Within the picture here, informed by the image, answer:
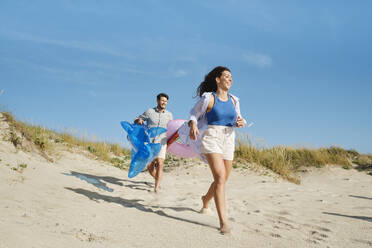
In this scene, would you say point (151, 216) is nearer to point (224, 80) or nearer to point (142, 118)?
point (224, 80)

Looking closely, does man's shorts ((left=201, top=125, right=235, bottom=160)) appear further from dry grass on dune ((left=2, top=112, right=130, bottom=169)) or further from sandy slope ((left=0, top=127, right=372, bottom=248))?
dry grass on dune ((left=2, top=112, right=130, bottom=169))

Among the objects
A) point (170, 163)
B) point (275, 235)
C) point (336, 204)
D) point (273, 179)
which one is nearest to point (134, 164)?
point (275, 235)

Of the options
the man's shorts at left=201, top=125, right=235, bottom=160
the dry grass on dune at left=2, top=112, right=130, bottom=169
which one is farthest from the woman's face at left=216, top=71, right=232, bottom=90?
the dry grass on dune at left=2, top=112, right=130, bottom=169

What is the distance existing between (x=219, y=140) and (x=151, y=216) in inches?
64.0

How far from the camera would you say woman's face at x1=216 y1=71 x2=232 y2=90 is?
14.9 feet

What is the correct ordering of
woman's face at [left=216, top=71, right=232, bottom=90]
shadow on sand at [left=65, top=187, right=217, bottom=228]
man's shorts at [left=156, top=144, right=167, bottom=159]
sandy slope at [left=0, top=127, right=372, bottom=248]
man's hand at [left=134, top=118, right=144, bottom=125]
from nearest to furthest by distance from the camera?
sandy slope at [left=0, top=127, right=372, bottom=248], woman's face at [left=216, top=71, right=232, bottom=90], shadow on sand at [left=65, top=187, right=217, bottom=228], man's shorts at [left=156, top=144, right=167, bottom=159], man's hand at [left=134, top=118, right=144, bottom=125]

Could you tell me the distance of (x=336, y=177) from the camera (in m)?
12.7

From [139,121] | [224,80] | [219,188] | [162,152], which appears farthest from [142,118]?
[219,188]

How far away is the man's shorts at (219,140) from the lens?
4.34 metres

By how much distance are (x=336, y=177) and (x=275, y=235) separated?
30.3 feet

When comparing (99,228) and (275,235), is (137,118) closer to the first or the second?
(99,228)

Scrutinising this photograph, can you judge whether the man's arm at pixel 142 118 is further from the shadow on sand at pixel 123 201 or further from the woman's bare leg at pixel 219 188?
the woman's bare leg at pixel 219 188

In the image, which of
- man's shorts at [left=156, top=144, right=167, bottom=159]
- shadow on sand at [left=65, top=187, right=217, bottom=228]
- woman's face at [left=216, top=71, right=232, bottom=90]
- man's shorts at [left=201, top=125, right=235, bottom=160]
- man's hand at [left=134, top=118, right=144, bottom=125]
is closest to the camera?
man's shorts at [left=201, top=125, right=235, bottom=160]

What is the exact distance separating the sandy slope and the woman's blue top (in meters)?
1.42
